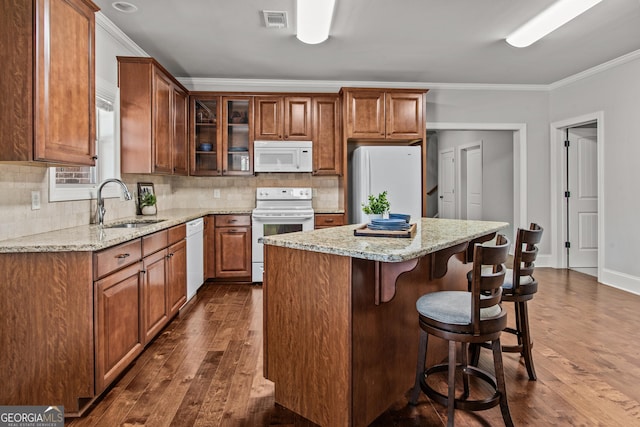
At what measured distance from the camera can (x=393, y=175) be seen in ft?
15.6

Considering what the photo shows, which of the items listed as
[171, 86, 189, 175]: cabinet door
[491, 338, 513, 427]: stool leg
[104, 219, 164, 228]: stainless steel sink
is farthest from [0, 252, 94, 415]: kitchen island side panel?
[171, 86, 189, 175]: cabinet door

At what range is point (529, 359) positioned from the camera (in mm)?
2324

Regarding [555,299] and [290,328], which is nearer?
[290,328]

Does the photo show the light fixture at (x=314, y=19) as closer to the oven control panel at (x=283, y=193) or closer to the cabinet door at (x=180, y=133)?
the cabinet door at (x=180, y=133)

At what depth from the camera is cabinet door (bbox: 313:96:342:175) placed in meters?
5.01

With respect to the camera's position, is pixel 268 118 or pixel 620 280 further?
pixel 268 118

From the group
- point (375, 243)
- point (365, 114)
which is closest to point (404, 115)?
point (365, 114)

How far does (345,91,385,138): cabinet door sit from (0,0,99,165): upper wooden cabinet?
3.14 metres

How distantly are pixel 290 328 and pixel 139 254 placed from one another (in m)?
1.22

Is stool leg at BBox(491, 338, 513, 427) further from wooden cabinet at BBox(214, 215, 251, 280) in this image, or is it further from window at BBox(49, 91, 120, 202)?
wooden cabinet at BBox(214, 215, 251, 280)

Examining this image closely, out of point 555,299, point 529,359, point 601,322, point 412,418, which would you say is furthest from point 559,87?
point 412,418

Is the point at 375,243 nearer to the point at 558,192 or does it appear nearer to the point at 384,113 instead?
the point at 384,113

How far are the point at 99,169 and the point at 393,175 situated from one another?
3.06 metres

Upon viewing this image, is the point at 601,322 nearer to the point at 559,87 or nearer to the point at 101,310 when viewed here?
the point at 559,87
